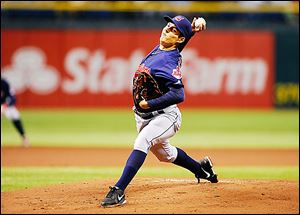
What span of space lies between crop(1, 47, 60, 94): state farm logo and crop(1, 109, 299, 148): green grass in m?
0.79

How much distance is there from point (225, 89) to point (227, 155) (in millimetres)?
9282

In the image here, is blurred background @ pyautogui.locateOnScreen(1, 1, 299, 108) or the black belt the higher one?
the black belt

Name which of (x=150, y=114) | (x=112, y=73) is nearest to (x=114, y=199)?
(x=150, y=114)

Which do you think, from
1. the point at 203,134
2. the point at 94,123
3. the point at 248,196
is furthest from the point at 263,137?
the point at 248,196

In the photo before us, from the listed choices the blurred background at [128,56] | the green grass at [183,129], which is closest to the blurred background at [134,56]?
the blurred background at [128,56]

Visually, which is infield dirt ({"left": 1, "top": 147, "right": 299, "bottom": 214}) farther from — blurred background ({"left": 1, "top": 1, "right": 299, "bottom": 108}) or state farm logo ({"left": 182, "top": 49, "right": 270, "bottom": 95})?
state farm logo ({"left": 182, "top": 49, "right": 270, "bottom": 95})

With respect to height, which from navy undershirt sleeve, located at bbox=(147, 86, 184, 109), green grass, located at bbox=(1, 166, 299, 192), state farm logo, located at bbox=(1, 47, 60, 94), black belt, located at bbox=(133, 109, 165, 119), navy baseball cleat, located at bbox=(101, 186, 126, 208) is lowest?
state farm logo, located at bbox=(1, 47, 60, 94)

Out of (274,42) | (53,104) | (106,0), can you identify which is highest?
(106,0)

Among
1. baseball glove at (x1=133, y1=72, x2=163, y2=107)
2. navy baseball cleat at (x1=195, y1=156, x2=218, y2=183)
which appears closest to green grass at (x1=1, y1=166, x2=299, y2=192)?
navy baseball cleat at (x1=195, y1=156, x2=218, y2=183)

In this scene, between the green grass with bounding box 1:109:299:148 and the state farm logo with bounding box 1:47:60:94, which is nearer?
the green grass with bounding box 1:109:299:148

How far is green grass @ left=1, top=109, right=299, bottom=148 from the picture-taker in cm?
1431

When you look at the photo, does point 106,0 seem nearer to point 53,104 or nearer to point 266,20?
point 53,104

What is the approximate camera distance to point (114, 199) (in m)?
5.90

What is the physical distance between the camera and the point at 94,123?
1809 centimetres
